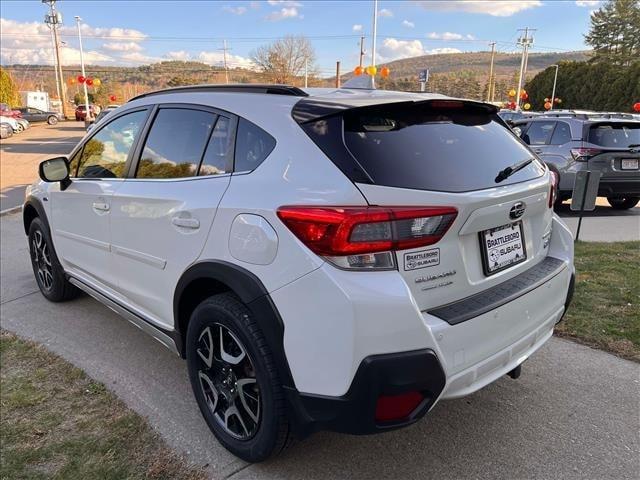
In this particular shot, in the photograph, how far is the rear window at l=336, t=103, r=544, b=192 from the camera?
2.07 meters

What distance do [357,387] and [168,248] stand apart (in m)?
1.36

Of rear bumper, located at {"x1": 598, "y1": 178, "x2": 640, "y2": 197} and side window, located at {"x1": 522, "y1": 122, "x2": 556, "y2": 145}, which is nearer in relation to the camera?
rear bumper, located at {"x1": 598, "y1": 178, "x2": 640, "y2": 197}

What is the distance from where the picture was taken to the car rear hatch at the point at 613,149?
8586mm

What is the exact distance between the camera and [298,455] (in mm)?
2529

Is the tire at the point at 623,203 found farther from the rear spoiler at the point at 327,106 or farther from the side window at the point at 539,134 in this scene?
the rear spoiler at the point at 327,106

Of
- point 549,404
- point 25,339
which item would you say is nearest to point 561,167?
point 549,404

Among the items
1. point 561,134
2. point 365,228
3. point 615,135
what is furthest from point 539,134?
point 365,228

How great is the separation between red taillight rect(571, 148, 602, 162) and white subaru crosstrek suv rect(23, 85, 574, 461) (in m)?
6.80

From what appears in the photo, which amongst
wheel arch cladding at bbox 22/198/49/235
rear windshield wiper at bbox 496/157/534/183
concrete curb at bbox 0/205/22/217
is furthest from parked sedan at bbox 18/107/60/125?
rear windshield wiper at bbox 496/157/534/183

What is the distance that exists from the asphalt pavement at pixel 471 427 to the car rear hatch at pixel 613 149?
619 cm

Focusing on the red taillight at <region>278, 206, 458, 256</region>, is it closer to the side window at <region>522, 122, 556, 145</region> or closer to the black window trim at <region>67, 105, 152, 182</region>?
the black window trim at <region>67, 105, 152, 182</region>

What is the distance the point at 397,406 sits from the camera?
1970 mm

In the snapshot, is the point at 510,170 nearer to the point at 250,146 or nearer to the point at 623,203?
the point at 250,146

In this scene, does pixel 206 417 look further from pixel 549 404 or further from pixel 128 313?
pixel 549 404
